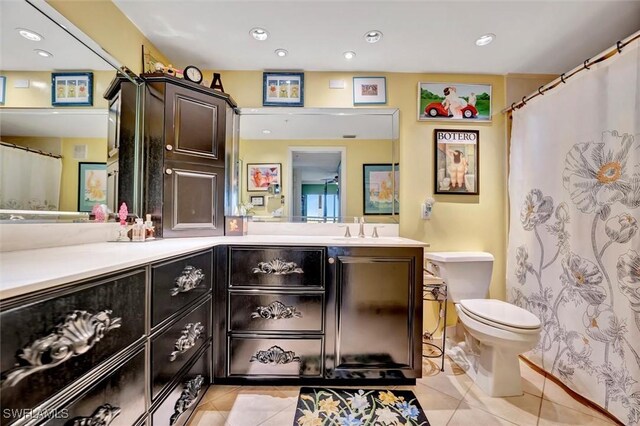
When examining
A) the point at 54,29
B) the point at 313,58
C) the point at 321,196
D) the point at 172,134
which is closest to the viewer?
the point at 54,29

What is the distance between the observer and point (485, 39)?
67.8 inches

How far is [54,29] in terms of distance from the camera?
115 centimetres

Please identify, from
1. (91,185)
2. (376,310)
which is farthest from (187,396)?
(91,185)

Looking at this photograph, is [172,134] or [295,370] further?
[172,134]

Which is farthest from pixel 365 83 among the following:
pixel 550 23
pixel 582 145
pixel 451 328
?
pixel 451 328

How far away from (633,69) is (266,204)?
229cm

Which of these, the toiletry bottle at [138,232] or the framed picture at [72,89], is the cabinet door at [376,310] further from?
the framed picture at [72,89]

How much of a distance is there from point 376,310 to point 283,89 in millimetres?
1827

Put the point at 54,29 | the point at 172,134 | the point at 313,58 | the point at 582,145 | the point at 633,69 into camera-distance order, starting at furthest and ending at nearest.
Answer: the point at 313,58
the point at 172,134
the point at 582,145
the point at 633,69
the point at 54,29

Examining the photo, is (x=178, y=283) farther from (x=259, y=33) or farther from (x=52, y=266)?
(x=259, y=33)

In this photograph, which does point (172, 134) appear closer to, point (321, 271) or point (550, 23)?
point (321, 271)

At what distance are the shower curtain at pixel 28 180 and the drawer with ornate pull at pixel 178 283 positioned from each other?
0.62 metres

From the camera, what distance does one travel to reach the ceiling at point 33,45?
96 cm

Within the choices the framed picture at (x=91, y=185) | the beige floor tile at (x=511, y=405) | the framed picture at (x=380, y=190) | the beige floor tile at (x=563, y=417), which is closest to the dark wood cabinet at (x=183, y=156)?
the framed picture at (x=91, y=185)
